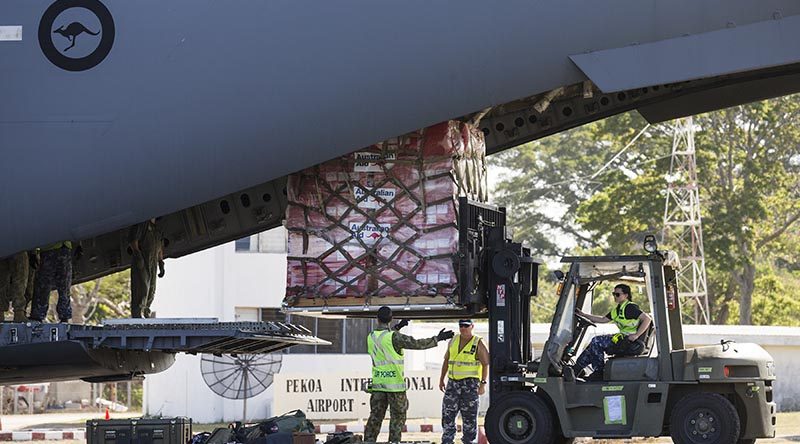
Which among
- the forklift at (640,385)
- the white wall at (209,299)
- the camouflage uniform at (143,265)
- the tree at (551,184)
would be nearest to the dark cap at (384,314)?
the forklift at (640,385)

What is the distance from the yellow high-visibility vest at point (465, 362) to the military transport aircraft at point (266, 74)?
2858mm

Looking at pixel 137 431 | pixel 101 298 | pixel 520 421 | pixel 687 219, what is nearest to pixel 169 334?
pixel 137 431

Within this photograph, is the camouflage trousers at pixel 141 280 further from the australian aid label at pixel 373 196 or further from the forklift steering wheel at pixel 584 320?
the forklift steering wheel at pixel 584 320

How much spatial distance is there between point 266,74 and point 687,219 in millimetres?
31606

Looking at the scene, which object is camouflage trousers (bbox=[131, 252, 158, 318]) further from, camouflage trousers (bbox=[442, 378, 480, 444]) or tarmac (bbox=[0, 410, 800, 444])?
camouflage trousers (bbox=[442, 378, 480, 444])

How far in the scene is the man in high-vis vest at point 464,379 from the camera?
651 inches

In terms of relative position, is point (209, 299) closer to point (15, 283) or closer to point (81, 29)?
point (15, 283)

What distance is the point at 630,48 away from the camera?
15.9 m

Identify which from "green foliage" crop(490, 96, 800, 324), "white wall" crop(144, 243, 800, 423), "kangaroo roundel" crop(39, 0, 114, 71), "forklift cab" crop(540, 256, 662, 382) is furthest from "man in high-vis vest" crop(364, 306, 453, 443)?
"green foliage" crop(490, 96, 800, 324)

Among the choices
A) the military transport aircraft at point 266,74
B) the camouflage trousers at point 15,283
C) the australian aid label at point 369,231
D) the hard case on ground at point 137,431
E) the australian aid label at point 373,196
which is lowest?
the hard case on ground at point 137,431

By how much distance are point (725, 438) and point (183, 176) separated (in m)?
7.22

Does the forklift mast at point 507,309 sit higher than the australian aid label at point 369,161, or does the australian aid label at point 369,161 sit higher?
the australian aid label at point 369,161

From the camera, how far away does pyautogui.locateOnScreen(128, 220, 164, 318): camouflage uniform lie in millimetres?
18234

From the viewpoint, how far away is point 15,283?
17.2 meters
